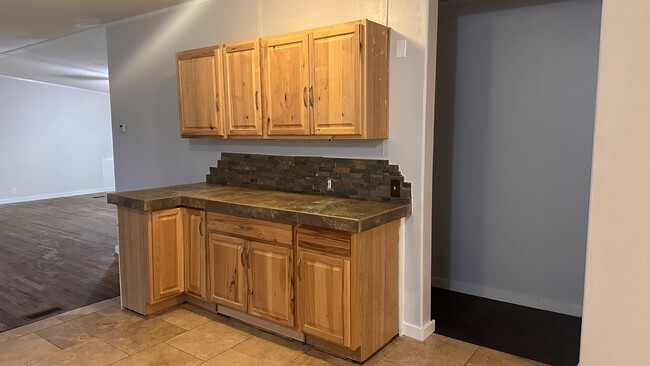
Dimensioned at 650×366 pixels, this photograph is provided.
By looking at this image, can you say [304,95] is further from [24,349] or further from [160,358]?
[24,349]

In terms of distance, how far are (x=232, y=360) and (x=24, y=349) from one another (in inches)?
51.2

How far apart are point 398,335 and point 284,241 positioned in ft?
3.17

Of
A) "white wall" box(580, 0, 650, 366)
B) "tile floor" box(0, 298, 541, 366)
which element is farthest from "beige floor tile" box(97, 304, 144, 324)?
"white wall" box(580, 0, 650, 366)

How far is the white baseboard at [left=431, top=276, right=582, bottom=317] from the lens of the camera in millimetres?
3273

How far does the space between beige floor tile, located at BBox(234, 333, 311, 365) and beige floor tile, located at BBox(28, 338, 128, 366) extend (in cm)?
72

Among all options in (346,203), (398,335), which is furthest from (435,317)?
(346,203)

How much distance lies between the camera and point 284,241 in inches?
108

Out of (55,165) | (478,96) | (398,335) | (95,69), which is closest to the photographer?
(398,335)

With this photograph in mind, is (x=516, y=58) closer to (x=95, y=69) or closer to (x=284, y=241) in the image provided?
(x=284, y=241)

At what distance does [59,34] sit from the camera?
5.10 m

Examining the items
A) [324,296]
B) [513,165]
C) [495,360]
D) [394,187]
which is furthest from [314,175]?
[495,360]

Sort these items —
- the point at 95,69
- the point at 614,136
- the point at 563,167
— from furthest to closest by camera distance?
1. the point at 95,69
2. the point at 563,167
3. the point at 614,136

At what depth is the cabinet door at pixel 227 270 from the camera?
3.00m

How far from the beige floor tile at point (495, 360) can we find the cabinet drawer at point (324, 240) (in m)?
0.99
